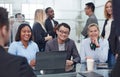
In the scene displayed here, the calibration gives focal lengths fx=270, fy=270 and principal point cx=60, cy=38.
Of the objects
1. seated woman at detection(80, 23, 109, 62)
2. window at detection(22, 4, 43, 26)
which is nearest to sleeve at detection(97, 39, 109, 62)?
seated woman at detection(80, 23, 109, 62)

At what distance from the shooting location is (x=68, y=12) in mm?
7309

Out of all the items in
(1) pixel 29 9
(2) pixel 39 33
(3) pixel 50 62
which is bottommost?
(3) pixel 50 62

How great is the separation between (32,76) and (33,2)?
20.0 feet

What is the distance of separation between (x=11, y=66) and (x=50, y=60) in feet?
3.78

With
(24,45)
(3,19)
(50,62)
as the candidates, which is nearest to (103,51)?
(24,45)

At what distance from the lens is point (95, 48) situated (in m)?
3.12

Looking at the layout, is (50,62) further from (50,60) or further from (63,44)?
(63,44)

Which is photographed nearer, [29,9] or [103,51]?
[103,51]

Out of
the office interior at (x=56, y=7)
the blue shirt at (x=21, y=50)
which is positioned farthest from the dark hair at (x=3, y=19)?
the office interior at (x=56, y=7)

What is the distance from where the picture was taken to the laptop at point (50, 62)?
2.19 meters

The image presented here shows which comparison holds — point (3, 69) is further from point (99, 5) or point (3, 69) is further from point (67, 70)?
point (99, 5)

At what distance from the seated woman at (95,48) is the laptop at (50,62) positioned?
79cm

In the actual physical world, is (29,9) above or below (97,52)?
above

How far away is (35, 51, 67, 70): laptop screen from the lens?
7.19 ft
